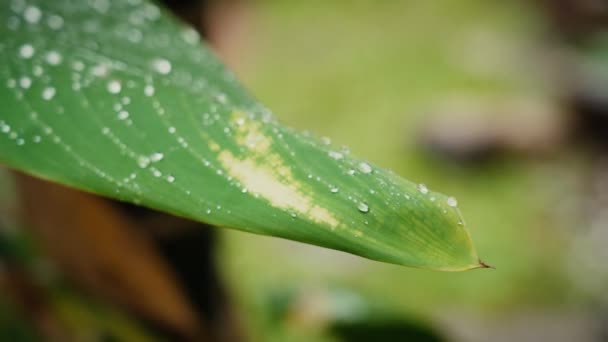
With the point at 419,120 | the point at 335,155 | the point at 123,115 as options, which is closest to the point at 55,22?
the point at 123,115

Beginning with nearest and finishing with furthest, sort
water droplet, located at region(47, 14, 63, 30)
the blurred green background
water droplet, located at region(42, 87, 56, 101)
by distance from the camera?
water droplet, located at region(42, 87, 56, 101), water droplet, located at region(47, 14, 63, 30), the blurred green background

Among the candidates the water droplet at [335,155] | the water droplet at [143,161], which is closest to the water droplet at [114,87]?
the water droplet at [143,161]

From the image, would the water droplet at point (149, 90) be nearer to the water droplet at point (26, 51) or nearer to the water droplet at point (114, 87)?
the water droplet at point (114, 87)

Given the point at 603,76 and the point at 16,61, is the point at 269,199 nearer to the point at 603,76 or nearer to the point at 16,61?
the point at 16,61

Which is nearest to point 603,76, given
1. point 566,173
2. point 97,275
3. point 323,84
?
point 566,173

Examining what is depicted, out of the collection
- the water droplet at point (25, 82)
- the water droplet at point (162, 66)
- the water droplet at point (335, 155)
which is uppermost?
the water droplet at point (335, 155)

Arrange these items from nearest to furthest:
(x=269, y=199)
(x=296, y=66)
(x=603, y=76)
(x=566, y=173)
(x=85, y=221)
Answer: (x=269, y=199) → (x=85, y=221) → (x=566, y=173) → (x=603, y=76) → (x=296, y=66)

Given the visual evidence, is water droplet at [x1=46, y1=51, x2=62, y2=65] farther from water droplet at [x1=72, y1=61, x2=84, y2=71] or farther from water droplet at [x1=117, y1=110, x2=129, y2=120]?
water droplet at [x1=117, y1=110, x2=129, y2=120]

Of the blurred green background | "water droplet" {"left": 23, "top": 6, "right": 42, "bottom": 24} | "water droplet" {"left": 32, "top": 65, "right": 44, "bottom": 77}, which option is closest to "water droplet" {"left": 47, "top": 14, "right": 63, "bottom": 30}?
"water droplet" {"left": 23, "top": 6, "right": 42, "bottom": 24}
